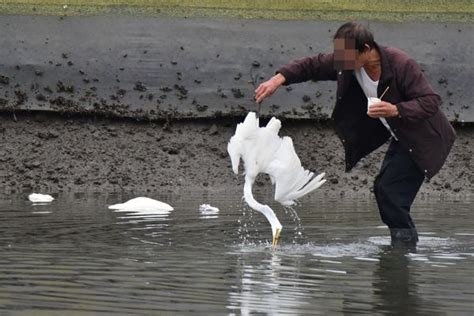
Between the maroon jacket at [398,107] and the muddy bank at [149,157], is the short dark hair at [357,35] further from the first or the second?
the muddy bank at [149,157]

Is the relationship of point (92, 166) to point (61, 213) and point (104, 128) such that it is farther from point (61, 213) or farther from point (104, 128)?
point (61, 213)

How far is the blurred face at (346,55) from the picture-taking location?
10.1 meters

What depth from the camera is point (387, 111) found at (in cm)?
988

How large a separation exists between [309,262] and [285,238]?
5.78 ft

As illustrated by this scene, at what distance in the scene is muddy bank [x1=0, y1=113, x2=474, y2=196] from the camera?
679 inches

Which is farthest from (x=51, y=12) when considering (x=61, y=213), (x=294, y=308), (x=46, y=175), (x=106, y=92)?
(x=294, y=308)

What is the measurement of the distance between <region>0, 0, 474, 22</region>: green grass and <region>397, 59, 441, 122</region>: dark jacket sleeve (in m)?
9.41

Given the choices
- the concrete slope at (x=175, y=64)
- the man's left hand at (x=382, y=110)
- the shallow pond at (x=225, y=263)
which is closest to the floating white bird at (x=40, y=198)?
the shallow pond at (x=225, y=263)

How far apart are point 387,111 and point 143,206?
4756 mm

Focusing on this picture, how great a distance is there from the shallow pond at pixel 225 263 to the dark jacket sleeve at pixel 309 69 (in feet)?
4.34

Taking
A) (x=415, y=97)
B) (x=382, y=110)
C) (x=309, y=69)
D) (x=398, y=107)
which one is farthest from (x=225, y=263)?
(x=415, y=97)

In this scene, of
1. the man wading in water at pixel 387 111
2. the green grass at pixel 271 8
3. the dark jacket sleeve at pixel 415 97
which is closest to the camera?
the dark jacket sleeve at pixel 415 97

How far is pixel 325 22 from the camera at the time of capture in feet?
63.9

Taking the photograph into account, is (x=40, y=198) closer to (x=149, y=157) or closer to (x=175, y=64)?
(x=149, y=157)
